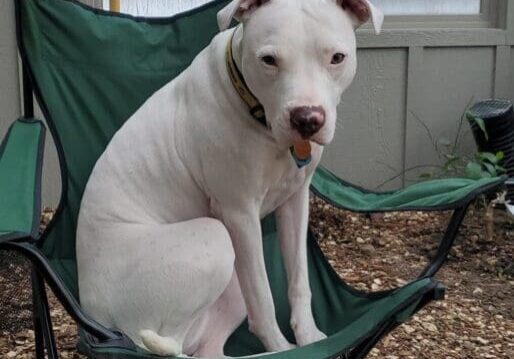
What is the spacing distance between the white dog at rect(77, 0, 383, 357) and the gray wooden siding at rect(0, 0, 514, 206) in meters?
1.84

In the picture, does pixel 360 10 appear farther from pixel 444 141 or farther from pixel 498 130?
pixel 444 141

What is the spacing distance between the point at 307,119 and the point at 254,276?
449 mm

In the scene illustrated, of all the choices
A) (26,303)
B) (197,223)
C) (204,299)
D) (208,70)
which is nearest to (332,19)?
(208,70)

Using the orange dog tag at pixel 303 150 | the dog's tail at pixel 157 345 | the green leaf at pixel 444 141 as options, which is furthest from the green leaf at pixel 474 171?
the dog's tail at pixel 157 345

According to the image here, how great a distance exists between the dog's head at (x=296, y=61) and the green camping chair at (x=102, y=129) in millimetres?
426

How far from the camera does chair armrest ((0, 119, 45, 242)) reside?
165cm

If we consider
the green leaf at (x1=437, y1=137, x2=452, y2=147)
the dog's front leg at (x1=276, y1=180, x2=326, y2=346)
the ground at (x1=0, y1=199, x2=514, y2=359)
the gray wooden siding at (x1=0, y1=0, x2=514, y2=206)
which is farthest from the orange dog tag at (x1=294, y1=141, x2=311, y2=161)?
the green leaf at (x1=437, y1=137, x2=452, y2=147)

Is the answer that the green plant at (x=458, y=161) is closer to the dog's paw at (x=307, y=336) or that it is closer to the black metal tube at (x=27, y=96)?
the dog's paw at (x=307, y=336)

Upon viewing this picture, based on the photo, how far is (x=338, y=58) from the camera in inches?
63.6

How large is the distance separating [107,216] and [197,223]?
8.6 inches

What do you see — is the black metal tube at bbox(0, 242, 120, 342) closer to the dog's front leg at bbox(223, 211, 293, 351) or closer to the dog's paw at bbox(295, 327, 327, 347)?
the dog's front leg at bbox(223, 211, 293, 351)

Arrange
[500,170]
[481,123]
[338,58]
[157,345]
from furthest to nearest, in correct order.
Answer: [481,123] → [500,170] → [338,58] → [157,345]

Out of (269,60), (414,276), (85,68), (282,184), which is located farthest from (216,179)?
(414,276)

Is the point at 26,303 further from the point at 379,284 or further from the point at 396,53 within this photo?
the point at 396,53
